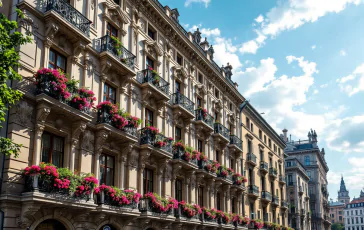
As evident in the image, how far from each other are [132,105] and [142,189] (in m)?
5.35

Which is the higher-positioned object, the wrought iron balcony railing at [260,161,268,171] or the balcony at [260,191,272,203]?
the wrought iron balcony railing at [260,161,268,171]

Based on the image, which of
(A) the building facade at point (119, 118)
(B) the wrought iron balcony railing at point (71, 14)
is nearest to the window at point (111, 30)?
(A) the building facade at point (119, 118)

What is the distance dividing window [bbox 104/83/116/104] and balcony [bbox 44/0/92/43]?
3341 millimetres

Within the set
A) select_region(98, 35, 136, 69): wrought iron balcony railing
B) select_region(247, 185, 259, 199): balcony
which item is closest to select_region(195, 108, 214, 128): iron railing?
select_region(98, 35, 136, 69): wrought iron balcony railing

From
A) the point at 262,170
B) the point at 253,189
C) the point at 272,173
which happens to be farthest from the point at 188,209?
the point at 272,173

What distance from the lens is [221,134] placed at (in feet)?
125

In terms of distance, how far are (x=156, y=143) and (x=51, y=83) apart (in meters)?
9.69

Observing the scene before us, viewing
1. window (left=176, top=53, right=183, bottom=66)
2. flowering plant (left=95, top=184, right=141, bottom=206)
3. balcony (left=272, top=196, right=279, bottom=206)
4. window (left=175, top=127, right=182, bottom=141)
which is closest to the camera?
flowering plant (left=95, top=184, right=141, bottom=206)

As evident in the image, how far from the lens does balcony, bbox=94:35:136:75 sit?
2336cm

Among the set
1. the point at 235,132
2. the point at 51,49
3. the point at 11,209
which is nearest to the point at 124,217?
the point at 11,209

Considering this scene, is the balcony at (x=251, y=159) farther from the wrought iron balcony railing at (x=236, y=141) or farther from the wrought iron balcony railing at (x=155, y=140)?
the wrought iron balcony railing at (x=155, y=140)

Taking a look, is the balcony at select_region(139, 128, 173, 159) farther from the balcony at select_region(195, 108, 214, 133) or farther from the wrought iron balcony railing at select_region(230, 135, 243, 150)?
the wrought iron balcony railing at select_region(230, 135, 243, 150)

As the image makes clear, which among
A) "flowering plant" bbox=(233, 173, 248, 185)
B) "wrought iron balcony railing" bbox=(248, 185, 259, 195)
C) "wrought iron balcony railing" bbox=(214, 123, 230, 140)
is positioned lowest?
"wrought iron balcony railing" bbox=(248, 185, 259, 195)

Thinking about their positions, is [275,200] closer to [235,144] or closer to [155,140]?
[235,144]
